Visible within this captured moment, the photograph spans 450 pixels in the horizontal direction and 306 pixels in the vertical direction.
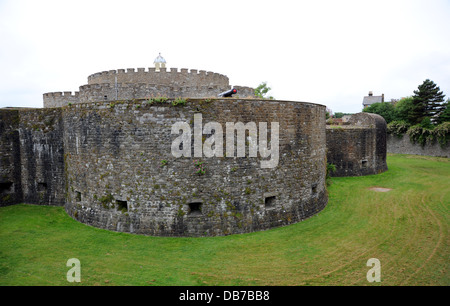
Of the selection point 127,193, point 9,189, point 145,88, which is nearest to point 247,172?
point 127,193

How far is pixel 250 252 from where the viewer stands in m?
8.70

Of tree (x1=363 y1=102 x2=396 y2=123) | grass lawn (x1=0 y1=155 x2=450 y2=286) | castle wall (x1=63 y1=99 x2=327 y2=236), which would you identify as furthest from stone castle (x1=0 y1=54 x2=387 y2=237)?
tree (x1=363 y1=102 x2=396 y2=123)

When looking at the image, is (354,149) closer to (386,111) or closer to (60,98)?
(60,98)

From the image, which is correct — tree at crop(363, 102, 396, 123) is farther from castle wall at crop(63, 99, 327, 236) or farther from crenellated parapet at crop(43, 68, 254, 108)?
castle wall at crop(63, 99, 327, 236)

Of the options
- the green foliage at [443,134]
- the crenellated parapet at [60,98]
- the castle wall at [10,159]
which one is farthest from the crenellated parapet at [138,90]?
the green foliage at [443,134]

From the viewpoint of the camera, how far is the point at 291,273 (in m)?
7.50

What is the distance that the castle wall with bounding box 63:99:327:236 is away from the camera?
9.78 m

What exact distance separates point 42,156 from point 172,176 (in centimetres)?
819

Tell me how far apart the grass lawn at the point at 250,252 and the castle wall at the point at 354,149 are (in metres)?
7.74

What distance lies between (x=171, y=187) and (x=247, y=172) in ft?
9.08

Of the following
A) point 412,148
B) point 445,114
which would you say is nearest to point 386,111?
point 445,114

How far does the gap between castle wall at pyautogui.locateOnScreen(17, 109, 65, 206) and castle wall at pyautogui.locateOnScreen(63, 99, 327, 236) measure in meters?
3.03

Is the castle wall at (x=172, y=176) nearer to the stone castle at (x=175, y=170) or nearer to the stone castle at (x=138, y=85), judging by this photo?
the stone castle at (x=175, y=170)

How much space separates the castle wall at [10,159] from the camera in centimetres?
1384
